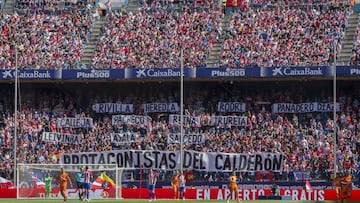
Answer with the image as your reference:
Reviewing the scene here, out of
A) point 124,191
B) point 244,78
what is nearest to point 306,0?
point 244,78

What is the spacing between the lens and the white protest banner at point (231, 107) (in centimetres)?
7481

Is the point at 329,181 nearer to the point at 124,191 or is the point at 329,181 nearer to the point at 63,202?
the point at 124,191

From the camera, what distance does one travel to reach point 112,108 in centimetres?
7744

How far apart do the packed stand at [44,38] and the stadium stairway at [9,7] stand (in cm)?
137

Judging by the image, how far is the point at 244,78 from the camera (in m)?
73.6

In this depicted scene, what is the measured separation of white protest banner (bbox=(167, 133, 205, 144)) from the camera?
72.9 m

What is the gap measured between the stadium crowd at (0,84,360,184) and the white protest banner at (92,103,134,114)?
1.17 feet

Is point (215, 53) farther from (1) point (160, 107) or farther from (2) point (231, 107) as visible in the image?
(1) point (160, 107)

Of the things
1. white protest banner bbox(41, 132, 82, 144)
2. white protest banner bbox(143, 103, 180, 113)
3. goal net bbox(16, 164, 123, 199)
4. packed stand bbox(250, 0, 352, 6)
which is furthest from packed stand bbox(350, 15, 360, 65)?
white protest banner bbox(41, 132, 82, 144)

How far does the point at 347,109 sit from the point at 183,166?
10.9 meters

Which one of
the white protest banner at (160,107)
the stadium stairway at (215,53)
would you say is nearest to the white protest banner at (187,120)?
the white protest banner at (160,107)

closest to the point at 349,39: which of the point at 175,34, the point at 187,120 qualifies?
the point at 187,120

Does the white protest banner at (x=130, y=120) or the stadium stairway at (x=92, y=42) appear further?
the stadium stairway at (x=92, y=42)

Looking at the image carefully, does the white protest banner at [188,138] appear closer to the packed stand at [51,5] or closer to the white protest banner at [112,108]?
the white protest banner at [112,108]
